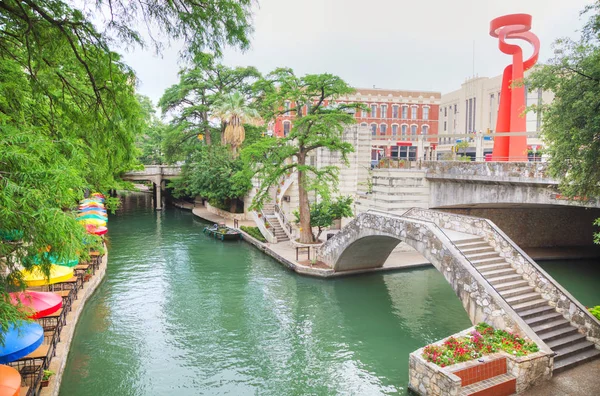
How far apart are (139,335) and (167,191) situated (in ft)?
153

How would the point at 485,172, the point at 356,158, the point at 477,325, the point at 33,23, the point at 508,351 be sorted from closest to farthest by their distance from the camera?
the point at 33,23
the point at 508,351
the point at 477,325
the point at 485,172
the point at 356,158

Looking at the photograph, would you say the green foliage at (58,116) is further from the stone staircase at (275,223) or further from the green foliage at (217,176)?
the green foliage at (217,176)

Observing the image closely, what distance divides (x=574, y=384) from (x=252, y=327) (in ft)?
34.2

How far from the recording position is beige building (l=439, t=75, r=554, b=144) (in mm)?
52969

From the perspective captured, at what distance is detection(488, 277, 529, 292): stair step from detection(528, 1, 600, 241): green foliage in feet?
11.3

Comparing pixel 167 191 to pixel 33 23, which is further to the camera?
pixel 167 191

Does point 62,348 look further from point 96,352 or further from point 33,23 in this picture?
point 33,23

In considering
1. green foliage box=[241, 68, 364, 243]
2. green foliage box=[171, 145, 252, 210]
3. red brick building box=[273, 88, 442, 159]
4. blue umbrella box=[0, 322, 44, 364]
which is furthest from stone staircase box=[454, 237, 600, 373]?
red brick building box=[273, 88, 442, 159]

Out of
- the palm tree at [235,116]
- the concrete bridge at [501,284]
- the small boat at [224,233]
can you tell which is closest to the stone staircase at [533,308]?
the concrete bridge at [501,284]

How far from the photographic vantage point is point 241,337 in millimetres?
16359

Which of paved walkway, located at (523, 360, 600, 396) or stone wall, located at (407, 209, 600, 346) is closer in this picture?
paved walkway, located at (523, 360, 600, 396)

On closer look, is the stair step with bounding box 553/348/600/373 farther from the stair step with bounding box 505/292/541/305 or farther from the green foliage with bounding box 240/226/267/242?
the green foliage with bounding box 240/226/267/242

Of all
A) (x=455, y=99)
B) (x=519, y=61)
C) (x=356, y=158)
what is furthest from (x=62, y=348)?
(x=455, y=99)

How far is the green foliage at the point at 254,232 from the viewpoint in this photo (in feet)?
103
